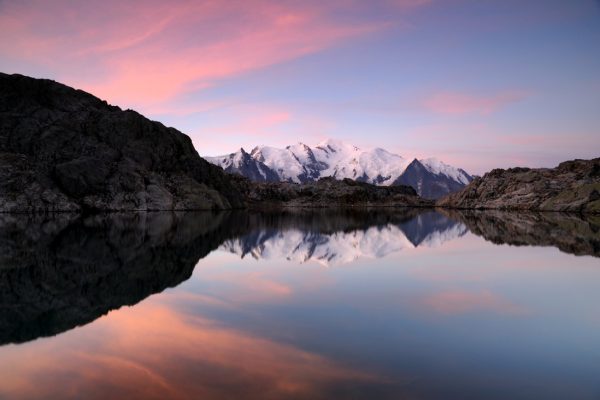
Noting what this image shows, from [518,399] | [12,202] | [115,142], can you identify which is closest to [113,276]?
[518,399]

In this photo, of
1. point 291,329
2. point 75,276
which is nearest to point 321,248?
point 75,276

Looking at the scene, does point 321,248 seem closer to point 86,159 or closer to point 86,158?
point 86,159

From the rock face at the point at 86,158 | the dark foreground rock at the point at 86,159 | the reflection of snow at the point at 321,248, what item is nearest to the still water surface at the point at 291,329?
the reflection of snow at the point at 321,248

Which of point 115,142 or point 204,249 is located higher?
point 115,142

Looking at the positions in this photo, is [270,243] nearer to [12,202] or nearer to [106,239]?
[106,239]

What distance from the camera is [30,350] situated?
13656 millimetres

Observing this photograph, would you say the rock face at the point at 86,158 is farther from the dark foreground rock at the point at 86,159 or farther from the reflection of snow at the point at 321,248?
the reflection of snow at the point at 321,248

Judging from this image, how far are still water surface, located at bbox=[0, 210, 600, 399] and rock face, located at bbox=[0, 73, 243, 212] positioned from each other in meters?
101

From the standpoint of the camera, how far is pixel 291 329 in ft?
54.2

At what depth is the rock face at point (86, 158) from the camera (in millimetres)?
124188

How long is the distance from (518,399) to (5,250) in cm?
3792

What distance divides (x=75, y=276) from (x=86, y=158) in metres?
129

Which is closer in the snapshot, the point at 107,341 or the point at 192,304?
the point at 107,341

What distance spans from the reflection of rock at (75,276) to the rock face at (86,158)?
86.8 m
